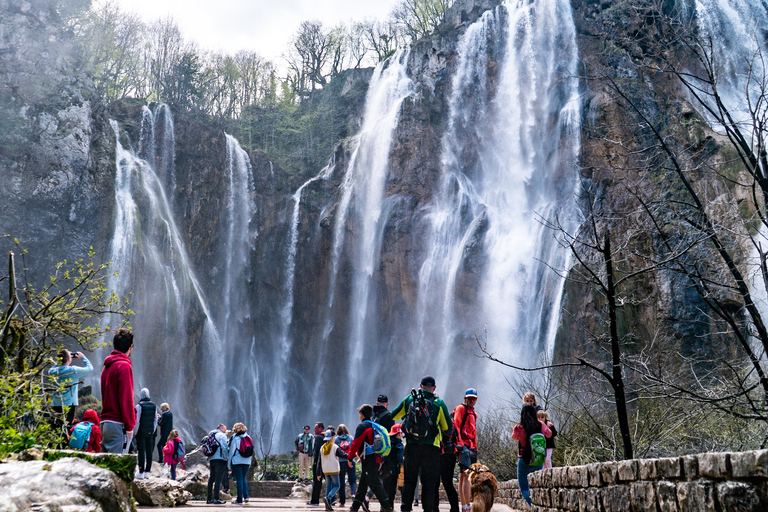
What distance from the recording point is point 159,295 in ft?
103

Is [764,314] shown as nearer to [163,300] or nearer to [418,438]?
[418,438]

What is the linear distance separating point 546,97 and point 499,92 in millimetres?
2982

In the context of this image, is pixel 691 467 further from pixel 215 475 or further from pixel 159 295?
pixel 159 295

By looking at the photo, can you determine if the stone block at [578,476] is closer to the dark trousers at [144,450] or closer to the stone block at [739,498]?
the stone block at [739,498]

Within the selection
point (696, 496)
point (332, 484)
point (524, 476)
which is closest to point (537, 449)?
point (524, 476)

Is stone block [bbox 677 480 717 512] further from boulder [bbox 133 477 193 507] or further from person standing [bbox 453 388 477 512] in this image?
boulder [bbox 133 477 193 507]

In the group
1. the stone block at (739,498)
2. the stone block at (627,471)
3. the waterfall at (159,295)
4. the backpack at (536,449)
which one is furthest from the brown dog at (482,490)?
the waterfall at (159,295)

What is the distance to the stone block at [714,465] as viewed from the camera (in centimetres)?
314

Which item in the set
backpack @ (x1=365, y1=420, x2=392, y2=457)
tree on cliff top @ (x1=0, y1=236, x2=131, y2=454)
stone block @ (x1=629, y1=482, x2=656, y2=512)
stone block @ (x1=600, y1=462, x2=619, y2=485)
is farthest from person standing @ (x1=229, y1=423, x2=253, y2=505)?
stone block @ (x1=629, y1=482, x2=656, y2=512)

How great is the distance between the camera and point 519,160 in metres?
32.4

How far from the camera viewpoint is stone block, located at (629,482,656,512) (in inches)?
156

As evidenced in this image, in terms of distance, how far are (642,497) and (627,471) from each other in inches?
12.4

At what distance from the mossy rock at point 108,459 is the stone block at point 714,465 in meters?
4.13

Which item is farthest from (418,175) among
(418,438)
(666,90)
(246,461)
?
(418,438)
